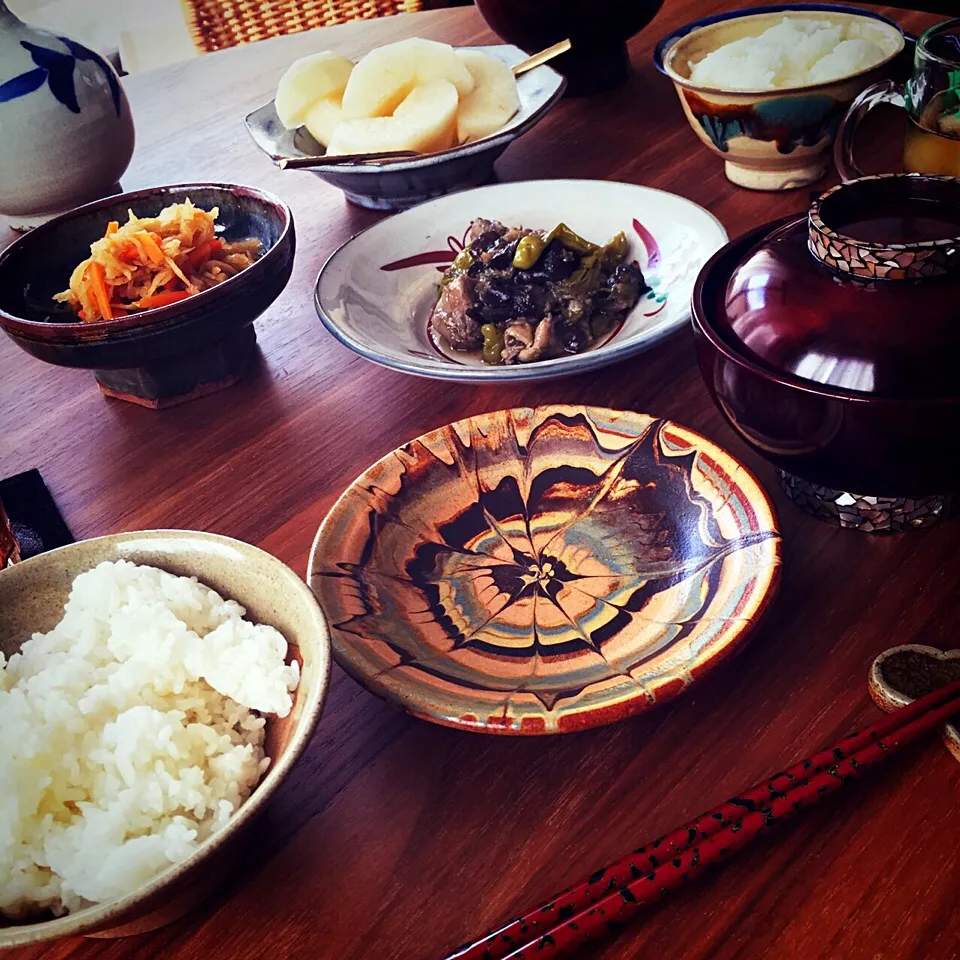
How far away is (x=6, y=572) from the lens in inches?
31.4

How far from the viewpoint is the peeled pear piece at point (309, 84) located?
1585 millimetres

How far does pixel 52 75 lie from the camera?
1.53 m

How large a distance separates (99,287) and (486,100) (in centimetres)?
72

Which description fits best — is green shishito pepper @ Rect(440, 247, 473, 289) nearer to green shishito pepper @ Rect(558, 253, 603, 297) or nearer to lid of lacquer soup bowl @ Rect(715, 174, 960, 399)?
green shishito pepper @ Rect(558, 253, 603, 297)

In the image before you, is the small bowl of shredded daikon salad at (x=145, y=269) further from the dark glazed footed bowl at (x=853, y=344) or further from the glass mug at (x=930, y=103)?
the glass mug at (x=930, y=103)

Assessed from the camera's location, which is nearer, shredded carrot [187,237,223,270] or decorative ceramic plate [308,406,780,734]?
decorative ceramic plate [308,406,780,734]

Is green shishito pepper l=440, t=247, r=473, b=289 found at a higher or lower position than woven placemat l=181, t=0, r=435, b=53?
lower

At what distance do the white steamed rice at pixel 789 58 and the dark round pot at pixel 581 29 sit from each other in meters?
0.34

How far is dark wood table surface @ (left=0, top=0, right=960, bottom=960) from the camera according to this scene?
2.10ft

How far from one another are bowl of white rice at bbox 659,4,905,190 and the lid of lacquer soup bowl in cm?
61

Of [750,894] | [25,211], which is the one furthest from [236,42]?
[750,894]

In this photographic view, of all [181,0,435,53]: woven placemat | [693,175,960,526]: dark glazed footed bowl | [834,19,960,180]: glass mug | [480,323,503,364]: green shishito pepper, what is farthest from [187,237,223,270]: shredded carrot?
[181,0,435,53]: woven placemat

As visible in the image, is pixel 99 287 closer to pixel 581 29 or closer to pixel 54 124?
pixel 54 124

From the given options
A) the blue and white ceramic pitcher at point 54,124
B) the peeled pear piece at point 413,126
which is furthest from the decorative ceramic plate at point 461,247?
the blue and white ceramic pitcher at point 54,124
